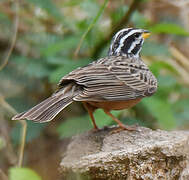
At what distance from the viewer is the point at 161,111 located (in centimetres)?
556

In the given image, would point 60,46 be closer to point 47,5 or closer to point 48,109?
point 47,5

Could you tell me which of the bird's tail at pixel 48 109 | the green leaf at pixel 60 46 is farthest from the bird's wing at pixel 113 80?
the green leaf at pixel 60 46

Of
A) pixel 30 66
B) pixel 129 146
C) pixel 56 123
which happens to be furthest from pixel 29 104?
pixel 129 146

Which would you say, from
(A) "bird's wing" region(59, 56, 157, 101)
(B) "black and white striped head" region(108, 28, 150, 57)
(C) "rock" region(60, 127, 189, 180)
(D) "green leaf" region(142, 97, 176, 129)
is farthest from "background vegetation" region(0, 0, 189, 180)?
(C) "rock" region(60, 127, 189, 180)

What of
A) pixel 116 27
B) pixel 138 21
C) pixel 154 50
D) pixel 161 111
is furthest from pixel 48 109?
pixel 138 21

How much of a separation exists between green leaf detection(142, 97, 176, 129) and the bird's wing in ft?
2.68

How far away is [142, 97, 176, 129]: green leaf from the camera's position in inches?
216

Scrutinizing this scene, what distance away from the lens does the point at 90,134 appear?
4.63m

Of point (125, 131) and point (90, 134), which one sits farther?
point (90, 134)

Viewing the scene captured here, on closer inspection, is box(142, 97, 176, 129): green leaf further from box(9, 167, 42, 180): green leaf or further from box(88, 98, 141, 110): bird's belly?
box(9, 167, 42, 180): green leaf

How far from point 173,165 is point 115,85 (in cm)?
106

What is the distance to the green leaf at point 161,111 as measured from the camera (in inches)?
216

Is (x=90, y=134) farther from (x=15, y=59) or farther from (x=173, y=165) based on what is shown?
(x=15, y=59)

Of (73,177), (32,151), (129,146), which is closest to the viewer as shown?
(73,177)
